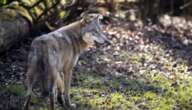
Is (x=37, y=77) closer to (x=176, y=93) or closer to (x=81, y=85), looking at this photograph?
(x=81, y=85)

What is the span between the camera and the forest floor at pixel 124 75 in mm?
7156

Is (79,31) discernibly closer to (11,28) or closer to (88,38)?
(88,38)

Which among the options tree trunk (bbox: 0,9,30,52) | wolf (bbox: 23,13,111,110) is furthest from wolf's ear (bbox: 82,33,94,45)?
tree trunk (bbox: 0,9,30,52)

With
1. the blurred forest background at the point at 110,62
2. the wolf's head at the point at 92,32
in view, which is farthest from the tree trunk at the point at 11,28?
the wolf's head at the point at 92,32

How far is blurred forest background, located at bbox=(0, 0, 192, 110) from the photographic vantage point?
287 inches

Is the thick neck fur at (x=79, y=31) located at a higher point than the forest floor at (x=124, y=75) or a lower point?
higher

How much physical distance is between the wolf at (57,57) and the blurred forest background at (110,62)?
638mm

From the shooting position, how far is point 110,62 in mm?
9430

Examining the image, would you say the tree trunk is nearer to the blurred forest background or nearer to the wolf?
the blurred forest background

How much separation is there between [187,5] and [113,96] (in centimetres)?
876

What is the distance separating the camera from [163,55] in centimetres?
1031

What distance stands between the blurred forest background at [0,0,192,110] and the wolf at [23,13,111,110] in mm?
638


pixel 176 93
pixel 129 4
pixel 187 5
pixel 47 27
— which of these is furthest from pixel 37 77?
pixel 187 5

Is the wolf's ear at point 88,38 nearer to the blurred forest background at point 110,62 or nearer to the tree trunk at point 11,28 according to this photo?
the blurred forest background at point 110,62
